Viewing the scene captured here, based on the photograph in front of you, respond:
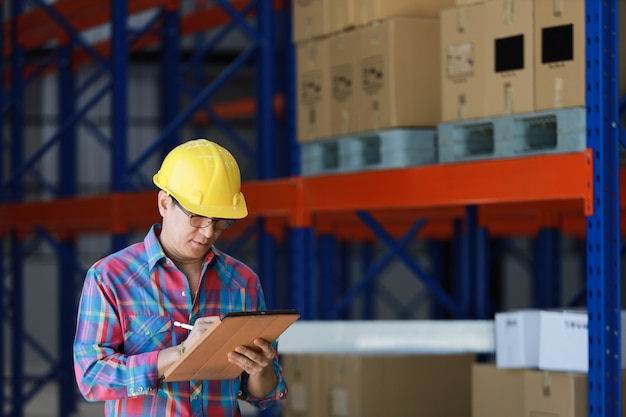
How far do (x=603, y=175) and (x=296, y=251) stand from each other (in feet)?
9.55

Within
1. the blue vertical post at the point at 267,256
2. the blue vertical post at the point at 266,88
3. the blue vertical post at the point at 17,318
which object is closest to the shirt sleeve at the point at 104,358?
the blue vertical post at the point at 266,88

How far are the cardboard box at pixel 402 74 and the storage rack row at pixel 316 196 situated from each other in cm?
35

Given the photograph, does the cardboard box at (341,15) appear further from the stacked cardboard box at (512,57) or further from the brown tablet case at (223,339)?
the brown tablet case at (223,339)

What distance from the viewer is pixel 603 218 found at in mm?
5793

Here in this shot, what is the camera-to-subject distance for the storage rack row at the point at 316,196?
5844 mm

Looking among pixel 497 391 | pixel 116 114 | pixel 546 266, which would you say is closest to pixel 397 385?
pixel 497 391

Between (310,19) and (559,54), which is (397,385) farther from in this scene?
(559,54)

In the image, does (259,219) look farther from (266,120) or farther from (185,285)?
(185,285)

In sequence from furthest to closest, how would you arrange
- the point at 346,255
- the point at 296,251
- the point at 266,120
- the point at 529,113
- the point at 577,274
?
the point at 577,274 < the point at 346,255 < the point at 266,120 < the point at 296,251 < the point at 529,113

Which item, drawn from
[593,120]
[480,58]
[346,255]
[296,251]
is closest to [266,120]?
[296,251]

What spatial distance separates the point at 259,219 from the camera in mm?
10117

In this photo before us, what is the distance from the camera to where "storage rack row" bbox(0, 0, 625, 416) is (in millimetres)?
5844

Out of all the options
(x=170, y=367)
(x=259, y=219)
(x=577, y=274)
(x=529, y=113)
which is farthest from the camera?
(x=577, y=274)

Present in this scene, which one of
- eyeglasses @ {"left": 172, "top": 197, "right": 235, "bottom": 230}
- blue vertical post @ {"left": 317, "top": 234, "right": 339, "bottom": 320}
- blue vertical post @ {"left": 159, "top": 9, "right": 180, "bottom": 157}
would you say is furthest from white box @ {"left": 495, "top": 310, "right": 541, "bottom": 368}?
blue vertical post @ {"left": 159, "top": 9, "right": 180, "bottom": 157}
